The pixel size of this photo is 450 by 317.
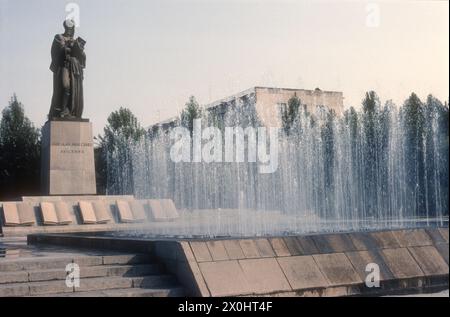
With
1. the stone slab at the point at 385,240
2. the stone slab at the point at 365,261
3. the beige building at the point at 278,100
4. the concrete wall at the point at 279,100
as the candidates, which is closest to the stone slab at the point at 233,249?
the stone slab at the point at 365,261

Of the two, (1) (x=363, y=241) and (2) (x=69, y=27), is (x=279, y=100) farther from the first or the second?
(1) (x=363, y=241)

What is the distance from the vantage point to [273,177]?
70.2 feet

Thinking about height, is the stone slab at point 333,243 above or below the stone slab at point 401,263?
above

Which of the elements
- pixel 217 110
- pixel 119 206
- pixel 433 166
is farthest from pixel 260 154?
pixel 217 110

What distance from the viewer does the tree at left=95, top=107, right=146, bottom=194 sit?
36.5 m

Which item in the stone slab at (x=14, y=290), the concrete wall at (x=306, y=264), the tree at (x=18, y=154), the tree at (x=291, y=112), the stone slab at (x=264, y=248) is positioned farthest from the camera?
the tree at (x=291, y=112)

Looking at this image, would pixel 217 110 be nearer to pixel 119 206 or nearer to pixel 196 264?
pixel 119 206

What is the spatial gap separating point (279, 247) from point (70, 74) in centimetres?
1252

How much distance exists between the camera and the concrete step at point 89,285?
645 cm

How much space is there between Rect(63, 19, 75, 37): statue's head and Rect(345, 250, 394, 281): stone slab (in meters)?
12.9

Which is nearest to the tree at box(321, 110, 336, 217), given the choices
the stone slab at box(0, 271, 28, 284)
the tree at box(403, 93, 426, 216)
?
the tree at box(403, 93, 426, 216)

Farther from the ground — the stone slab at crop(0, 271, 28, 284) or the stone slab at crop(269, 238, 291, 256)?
the stone slab at crop(269, 238, 291, 256)

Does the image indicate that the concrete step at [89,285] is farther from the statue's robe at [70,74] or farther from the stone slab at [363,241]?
the statue's robe at [70,74]

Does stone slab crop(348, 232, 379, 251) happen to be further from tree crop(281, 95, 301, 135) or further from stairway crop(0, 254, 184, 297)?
tree crop(281, 95, 301, 135)
